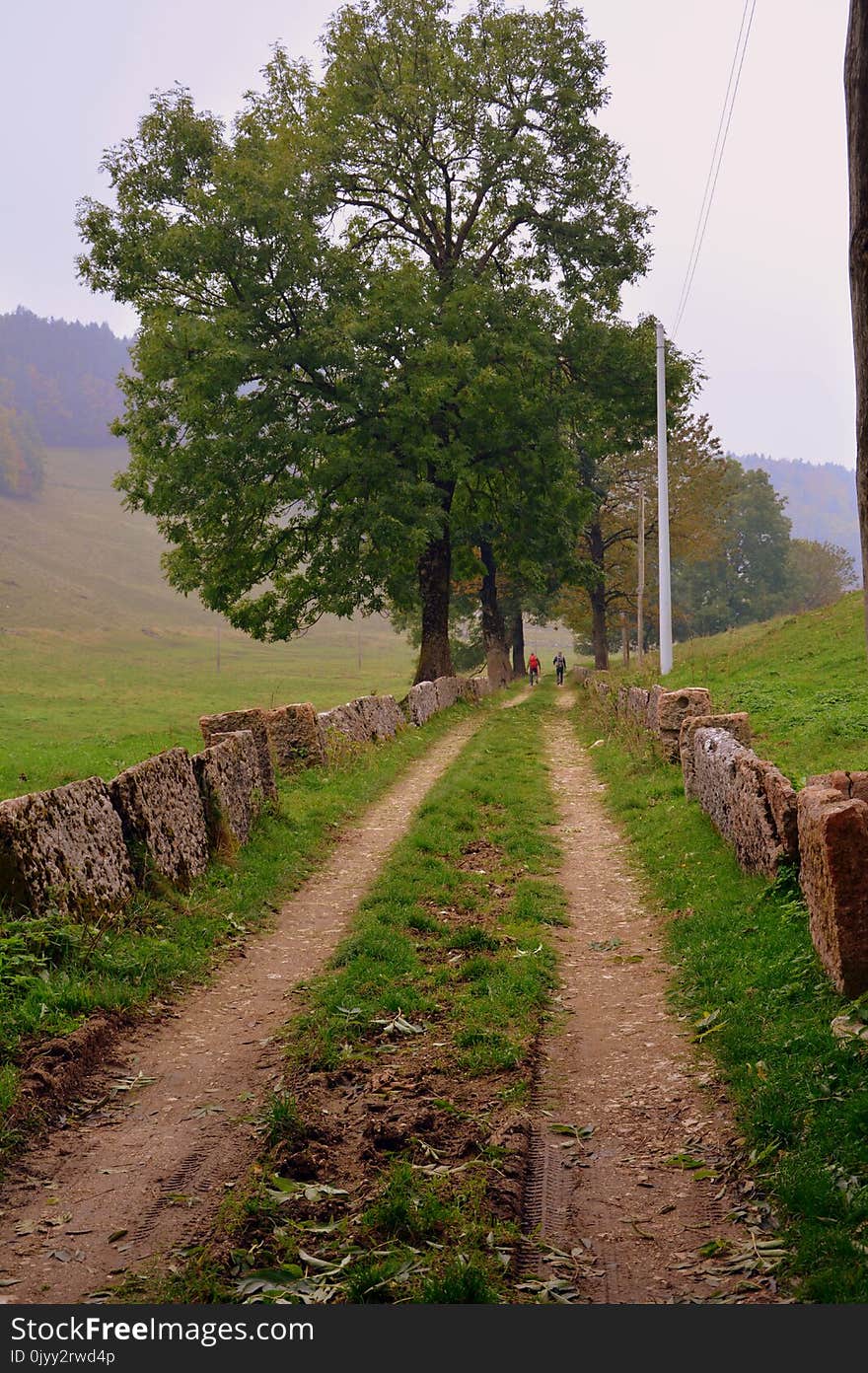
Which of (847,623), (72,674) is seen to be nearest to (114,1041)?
(847,623)

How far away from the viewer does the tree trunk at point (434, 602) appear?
104 ft

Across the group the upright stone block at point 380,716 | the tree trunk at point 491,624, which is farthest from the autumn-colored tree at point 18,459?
the upright stone block at point 380,716

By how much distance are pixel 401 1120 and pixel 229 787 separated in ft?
22.0

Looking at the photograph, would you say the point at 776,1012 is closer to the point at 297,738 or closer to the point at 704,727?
the point at 704,727

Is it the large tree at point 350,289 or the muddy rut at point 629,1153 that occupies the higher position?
the large tree at point 350,289

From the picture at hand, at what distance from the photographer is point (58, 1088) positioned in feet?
19.4

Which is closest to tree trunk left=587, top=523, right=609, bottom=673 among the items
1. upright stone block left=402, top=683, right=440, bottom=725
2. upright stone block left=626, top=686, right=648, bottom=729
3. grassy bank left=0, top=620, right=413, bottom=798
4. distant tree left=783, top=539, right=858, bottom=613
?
grassy bank left=0, top=620, right=413, bottom=798

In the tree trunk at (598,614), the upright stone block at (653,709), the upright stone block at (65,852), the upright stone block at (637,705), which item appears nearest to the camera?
the upright stone block at (65,852)

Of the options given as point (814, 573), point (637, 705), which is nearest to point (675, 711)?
point (637, 705)

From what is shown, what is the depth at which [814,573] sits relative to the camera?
104m

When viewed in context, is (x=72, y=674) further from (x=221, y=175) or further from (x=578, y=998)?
(x=578, y=998)

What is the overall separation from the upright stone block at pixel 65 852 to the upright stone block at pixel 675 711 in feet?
31.8

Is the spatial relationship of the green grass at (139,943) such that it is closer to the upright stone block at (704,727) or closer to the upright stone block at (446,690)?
the upright stone block at (704,727)

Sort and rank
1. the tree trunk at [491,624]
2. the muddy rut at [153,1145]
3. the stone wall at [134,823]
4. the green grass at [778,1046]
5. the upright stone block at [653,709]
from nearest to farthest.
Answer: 1. the green grass at [778,1046]
2. the muddy rut at [153,1145]
3. the stone wall at [134,823]
4. the upright stone block at [653,709]
5. the tree trunk at [491,624]
